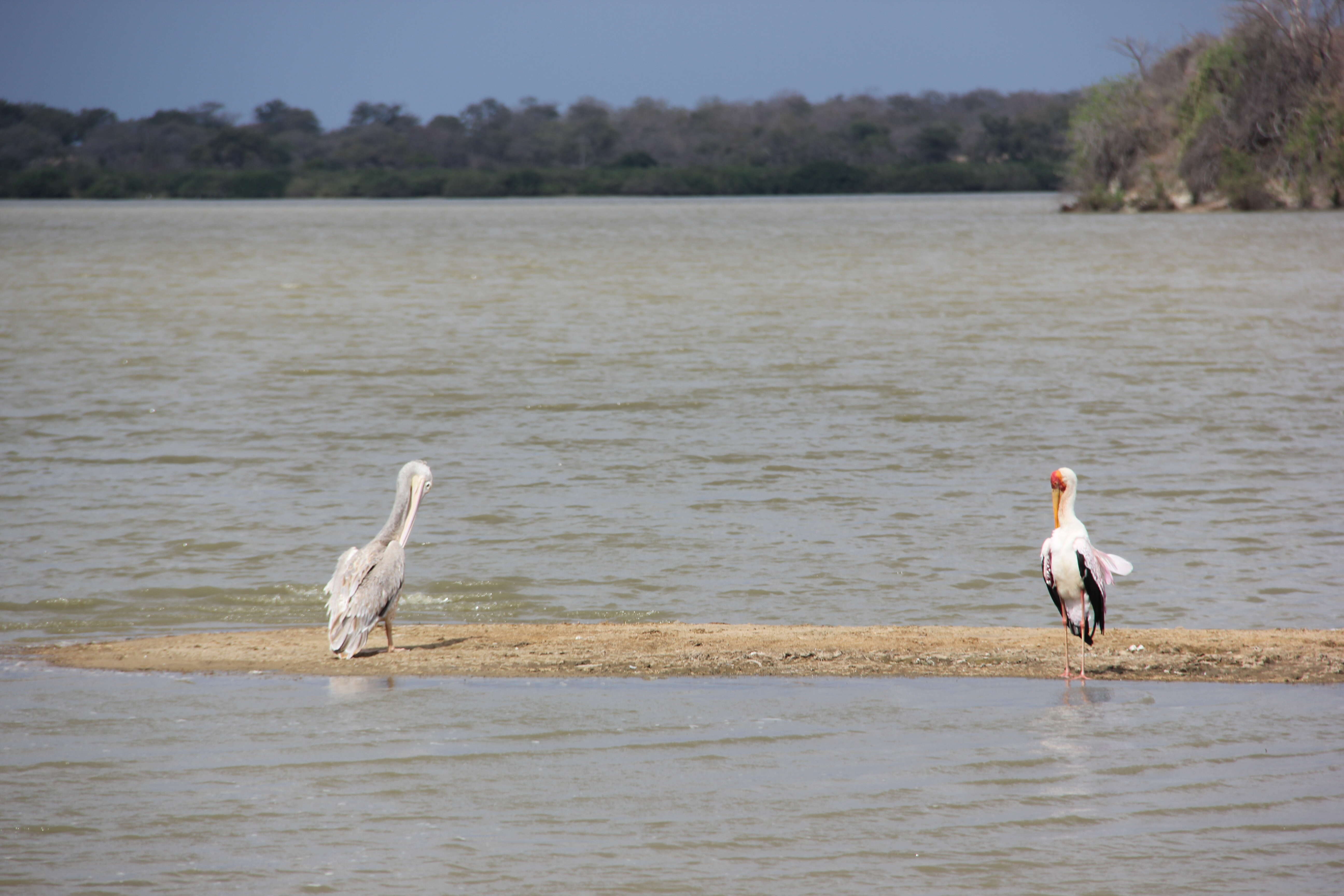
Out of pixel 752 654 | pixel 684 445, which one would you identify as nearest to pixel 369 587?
pixel 752 654

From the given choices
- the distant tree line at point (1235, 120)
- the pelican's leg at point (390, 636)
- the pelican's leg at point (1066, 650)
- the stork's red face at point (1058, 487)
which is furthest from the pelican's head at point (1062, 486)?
the distant tree line at point (1235, 120)

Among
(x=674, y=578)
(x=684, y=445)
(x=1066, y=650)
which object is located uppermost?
(x=684, y=445)

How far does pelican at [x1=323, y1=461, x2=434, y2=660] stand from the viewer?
20.9 feet

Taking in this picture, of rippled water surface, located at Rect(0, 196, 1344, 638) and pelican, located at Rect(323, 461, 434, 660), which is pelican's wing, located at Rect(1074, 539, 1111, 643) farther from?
pelican, located at Rect(323, 461, 434, 660)

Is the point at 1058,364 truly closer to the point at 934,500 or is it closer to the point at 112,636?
the point at 934,500

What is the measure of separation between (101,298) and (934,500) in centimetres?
2473

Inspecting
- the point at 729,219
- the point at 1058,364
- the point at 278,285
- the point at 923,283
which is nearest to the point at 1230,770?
the point at 1058,364

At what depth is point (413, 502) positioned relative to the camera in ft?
22.7

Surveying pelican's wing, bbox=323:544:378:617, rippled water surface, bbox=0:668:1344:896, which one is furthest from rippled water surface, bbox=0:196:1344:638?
rippled water surface, bbox=0:668:1344:896

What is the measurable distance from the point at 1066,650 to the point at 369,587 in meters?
3.01

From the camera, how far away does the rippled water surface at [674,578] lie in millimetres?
4398

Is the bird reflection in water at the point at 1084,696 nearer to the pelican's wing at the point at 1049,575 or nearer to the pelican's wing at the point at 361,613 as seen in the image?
the pelican's wing at the point at 1049,575

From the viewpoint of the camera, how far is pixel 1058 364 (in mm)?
18297

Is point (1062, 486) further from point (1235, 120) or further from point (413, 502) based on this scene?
point (1235, 120)
